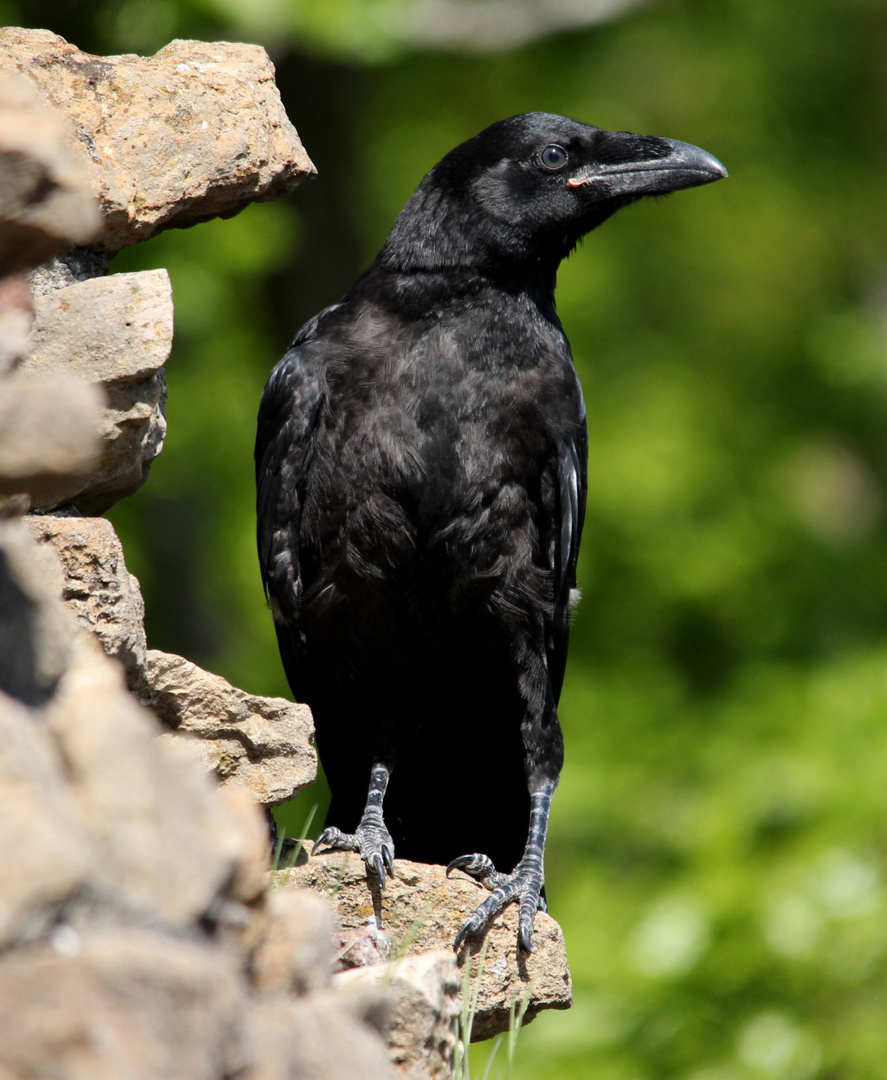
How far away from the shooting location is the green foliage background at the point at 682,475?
19.7 ft

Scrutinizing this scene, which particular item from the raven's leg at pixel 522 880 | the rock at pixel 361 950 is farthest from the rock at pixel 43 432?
the raven's leg at pixel 522 880

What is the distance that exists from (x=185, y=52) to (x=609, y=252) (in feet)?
25.8

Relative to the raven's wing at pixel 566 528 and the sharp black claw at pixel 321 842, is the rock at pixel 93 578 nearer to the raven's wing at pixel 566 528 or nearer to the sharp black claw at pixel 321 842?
the sharp black claw at pixel 321 842

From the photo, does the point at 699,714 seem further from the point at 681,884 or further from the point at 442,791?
the point at 442,791

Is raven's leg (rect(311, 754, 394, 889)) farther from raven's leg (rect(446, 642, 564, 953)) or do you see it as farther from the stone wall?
raven's leg (rect(446, 642, 564, 953))

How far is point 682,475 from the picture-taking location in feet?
32.0

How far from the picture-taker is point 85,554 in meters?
2.72

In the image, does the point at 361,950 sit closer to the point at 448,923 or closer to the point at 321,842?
the point at 448,923

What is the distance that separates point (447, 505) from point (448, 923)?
118 cm

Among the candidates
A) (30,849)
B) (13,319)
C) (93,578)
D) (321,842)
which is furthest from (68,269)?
(30,849)

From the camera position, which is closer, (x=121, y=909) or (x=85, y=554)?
(x=121, y=909)

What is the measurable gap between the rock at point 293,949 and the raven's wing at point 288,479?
76.1 inches

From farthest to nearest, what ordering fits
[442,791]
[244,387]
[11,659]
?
[244,387] → [442,791] → [11,659]

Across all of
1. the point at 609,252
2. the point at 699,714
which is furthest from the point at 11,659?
the point at 609,252
